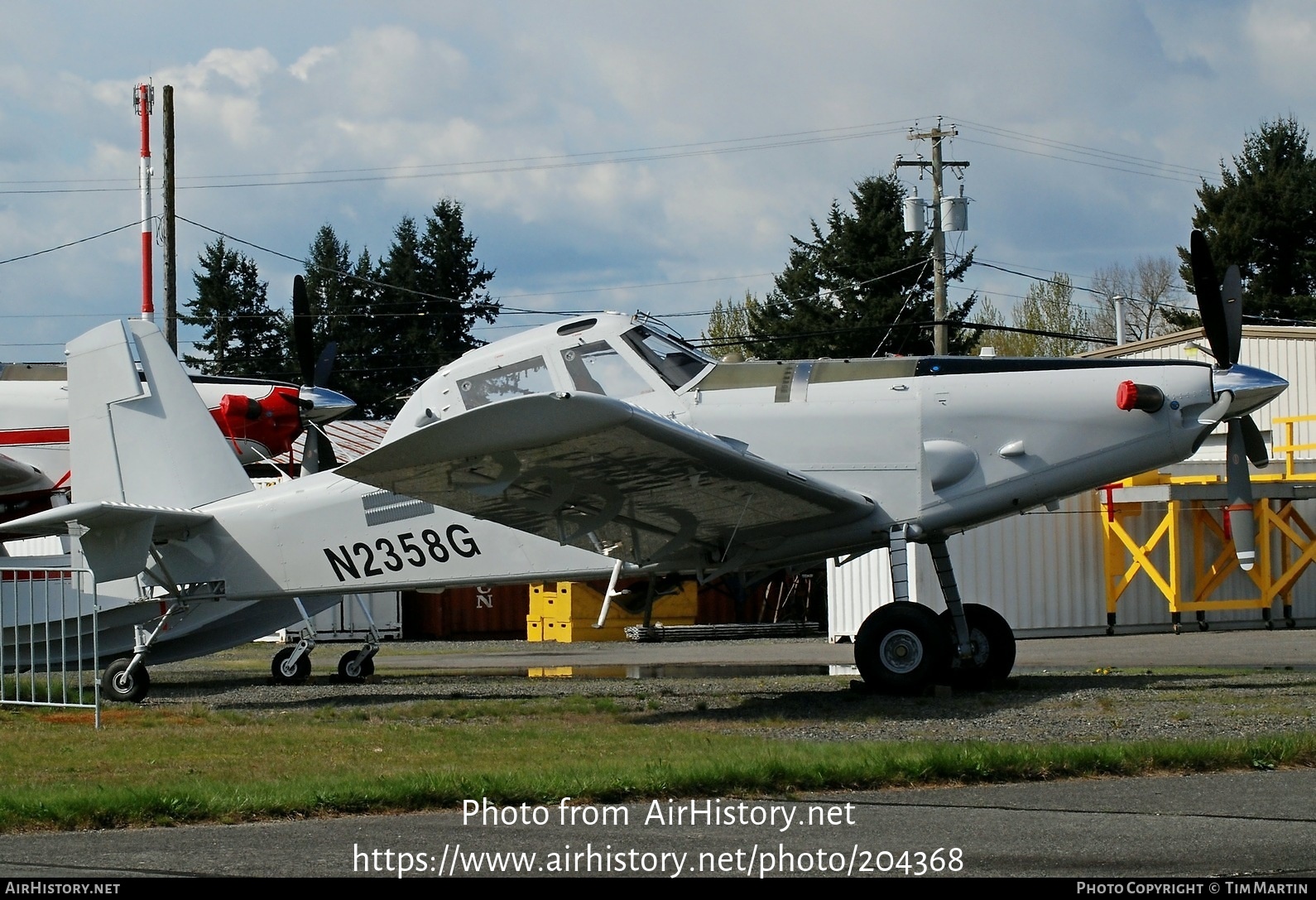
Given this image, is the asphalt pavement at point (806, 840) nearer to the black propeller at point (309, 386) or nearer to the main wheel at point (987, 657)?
the main wheel at point (987, 657)

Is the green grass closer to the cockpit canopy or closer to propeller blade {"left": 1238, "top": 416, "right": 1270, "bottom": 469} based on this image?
the cockpit canopy

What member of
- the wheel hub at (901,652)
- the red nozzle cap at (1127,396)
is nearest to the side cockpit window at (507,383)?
the wheel hub at (901,652)

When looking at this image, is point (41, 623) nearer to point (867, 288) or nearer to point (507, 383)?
point (507, 383)

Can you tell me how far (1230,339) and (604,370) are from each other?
5.33 m

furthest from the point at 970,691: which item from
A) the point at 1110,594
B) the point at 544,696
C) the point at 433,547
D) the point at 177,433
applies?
the point at 1110,594

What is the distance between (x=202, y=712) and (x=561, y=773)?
20.2 feet

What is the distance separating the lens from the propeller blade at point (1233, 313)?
12.1m

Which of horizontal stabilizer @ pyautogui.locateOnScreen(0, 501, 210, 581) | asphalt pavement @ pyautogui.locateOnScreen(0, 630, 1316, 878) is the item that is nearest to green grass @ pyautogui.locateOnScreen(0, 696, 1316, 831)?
asphalt pavement @ pyautogui.locateOnScreen(0, 630, 1316, 878)

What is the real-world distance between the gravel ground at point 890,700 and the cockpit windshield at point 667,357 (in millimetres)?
2781

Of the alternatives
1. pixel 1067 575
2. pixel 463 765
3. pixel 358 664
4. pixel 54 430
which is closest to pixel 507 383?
pixel 463 765

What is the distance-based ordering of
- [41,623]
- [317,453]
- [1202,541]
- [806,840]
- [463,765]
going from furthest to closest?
[1202,541] < [317,453] < [41,623] < [463,765] < [806,840]

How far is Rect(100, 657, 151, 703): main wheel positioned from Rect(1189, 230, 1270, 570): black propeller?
10.6 metres

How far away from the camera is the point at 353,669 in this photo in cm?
1656
